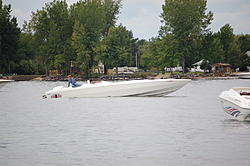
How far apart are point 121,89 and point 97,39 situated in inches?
2591

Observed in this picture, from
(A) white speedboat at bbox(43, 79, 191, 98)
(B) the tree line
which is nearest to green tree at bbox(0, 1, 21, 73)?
(B) the tree line

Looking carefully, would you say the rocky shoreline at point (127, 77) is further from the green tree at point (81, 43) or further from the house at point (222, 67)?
the green tree at point (81, 43)

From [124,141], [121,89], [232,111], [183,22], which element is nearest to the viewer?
[124,141]

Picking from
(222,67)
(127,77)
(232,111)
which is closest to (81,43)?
(127,77)

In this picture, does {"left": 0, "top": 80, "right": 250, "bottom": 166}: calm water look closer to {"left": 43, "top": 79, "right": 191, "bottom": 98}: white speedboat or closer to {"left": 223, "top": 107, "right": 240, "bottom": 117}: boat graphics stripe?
{"left": 223, "top": 107, "right": 240, "bottom": 117}: boat graphics stripe

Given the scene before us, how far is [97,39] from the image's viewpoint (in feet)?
307

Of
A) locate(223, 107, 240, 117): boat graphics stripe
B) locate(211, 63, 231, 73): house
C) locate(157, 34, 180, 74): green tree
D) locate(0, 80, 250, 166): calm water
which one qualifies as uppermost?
locate(157, 34, 180, 74): green tree

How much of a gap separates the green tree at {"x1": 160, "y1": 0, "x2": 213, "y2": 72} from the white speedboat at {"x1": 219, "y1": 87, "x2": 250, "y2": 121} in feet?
246

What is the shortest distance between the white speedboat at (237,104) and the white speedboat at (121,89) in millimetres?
13406

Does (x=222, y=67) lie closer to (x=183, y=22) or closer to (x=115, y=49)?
(x=183, y=22)

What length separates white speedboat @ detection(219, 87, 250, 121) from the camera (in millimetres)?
14578

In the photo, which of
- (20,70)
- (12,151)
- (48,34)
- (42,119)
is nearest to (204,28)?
(48,34)

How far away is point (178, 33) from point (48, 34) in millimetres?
40632

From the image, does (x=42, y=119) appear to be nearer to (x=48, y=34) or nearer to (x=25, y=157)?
(x=25, y=157)
